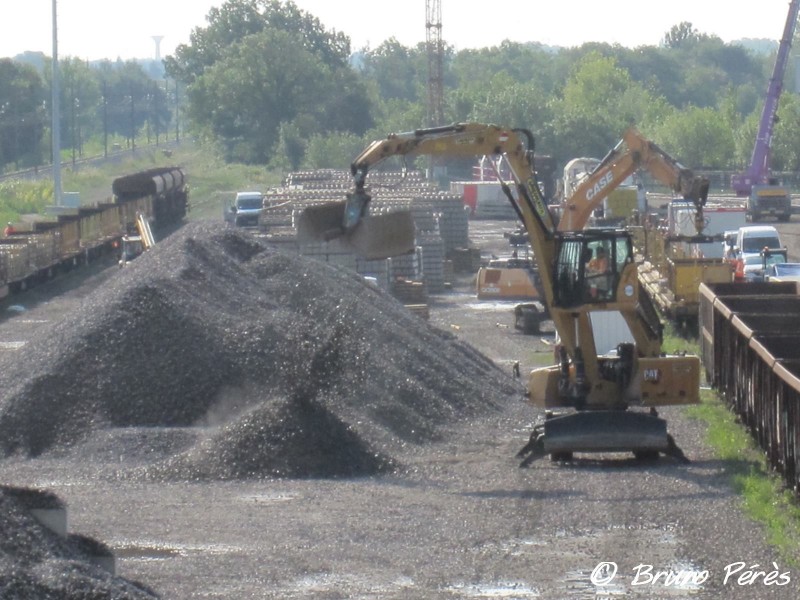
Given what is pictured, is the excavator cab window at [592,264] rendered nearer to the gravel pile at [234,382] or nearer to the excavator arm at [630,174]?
the gravel pile at [234,382]

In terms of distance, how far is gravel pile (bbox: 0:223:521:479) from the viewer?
14.6m

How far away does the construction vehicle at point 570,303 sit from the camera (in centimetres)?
1441

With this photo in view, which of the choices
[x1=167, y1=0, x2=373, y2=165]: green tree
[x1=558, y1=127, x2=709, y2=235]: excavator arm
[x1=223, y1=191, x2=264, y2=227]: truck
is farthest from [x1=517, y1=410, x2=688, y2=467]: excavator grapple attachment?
[x1=167, y1=0, x2=373, y2=165]: green tree

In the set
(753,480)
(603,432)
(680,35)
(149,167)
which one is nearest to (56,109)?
(603,432)

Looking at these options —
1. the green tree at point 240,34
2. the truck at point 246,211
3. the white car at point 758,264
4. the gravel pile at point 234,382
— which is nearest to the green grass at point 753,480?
the gravel pile at point 234,382

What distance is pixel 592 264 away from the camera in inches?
578

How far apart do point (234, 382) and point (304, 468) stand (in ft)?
8.55

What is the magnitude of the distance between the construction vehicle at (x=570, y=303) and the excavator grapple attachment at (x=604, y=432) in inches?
0.4

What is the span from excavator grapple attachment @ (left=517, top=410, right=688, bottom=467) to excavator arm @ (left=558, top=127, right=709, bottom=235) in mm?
4090

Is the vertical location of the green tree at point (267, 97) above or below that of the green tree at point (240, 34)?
below

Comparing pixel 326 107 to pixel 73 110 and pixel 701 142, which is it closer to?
pixel 73 110

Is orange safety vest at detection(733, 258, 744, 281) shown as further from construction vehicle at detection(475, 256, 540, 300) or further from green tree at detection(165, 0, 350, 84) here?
green tree at detection(165, 0, 350, 84)

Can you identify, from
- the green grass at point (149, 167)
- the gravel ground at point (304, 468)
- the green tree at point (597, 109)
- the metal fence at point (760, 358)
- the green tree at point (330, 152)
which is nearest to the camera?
the gravel ground at point (304, 468)

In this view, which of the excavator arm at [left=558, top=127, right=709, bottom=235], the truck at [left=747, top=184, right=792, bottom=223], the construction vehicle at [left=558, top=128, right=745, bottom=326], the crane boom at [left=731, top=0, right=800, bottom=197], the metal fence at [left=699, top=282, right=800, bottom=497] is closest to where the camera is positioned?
the metal fence at [left=699, top=282, right=800, bottom=497]
